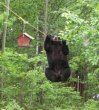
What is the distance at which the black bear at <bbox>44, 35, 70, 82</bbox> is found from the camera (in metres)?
5.20

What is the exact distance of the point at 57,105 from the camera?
9898 millimetres

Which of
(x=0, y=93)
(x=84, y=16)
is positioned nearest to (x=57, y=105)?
(x=0, y=93)

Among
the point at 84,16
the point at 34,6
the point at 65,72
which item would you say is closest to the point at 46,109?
the point at 84,16

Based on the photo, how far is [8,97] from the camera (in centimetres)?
920

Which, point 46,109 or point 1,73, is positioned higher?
point 1,73

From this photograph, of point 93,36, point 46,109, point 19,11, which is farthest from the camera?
point 19,11

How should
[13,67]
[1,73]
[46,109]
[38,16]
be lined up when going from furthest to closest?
[38,16], [46,109], [1,73], [13,67]

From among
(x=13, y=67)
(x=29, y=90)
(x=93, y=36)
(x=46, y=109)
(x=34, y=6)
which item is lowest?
(x=46, y=109)

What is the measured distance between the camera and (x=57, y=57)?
5312 mm

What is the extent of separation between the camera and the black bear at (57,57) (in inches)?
205

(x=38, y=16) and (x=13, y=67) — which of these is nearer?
(x=13, y=67)

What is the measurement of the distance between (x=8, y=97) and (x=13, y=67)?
45.8 inches

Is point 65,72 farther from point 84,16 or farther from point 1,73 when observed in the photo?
point 84,16

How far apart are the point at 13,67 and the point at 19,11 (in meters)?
5.37
